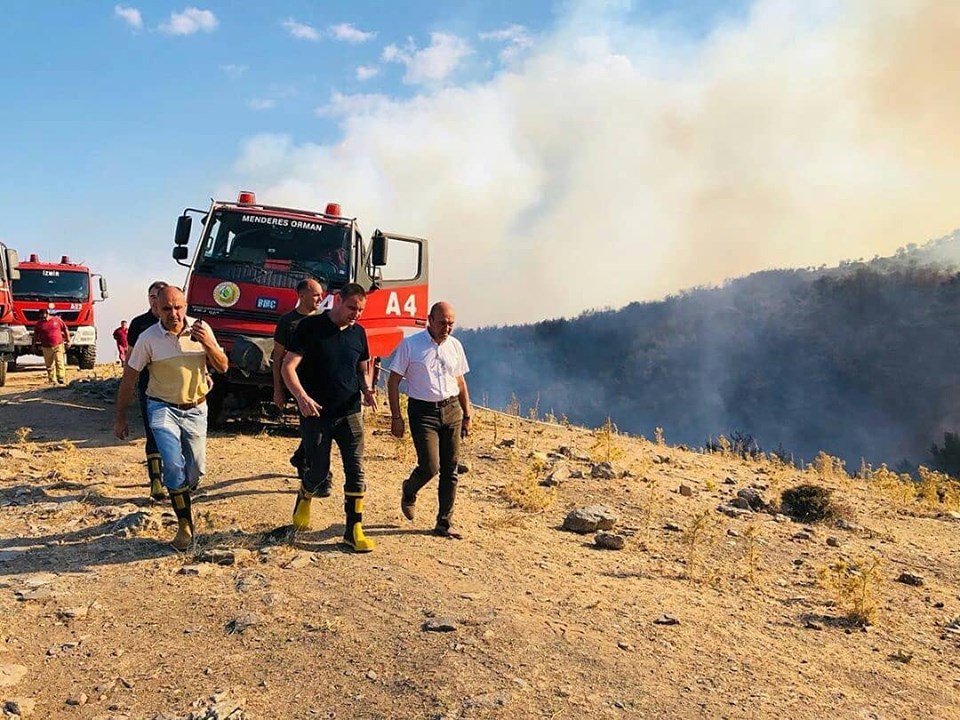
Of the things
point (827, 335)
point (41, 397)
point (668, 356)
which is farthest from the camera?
point (668, 356)

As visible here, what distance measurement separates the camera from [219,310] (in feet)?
27.5

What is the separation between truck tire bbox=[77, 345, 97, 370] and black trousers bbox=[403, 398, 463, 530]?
16.5 meters

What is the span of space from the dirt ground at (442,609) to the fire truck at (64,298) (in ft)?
40.3

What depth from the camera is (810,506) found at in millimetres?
7820

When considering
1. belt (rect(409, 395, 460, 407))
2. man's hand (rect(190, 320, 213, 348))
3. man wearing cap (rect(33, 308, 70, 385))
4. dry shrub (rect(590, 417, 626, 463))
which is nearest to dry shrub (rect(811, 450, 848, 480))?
dry shrub (rect(590, 417, 626, 463))

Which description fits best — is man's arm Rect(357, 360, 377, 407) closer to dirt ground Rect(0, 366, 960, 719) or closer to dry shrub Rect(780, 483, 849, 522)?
dirt ground Rect(0, 366, 960, 719)

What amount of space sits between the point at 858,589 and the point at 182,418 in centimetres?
478

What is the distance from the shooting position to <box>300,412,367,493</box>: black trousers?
16.1ft

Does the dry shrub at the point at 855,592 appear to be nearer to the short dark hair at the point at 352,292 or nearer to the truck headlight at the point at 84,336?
the short dark hair at the point at 352,292

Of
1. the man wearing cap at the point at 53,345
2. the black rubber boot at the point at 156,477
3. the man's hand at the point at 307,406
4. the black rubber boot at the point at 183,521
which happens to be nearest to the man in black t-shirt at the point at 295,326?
the man's hand at the point at 307,406

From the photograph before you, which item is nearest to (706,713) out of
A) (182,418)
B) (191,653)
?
(191,653)

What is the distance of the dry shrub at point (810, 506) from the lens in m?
7.80

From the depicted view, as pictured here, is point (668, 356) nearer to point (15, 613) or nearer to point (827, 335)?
point (827, 335)

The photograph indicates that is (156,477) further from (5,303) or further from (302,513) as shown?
(5,303)
